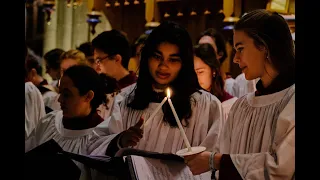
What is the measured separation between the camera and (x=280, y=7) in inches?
166

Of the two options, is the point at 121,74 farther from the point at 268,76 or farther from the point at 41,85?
the point at 268,76

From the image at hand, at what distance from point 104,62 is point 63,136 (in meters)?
0.71

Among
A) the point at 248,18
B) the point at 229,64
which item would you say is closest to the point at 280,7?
the point at 229,64

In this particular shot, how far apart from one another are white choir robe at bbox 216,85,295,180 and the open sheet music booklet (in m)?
0.17

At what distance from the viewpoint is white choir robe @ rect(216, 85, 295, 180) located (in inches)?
70.7

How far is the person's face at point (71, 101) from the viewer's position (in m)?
3.13

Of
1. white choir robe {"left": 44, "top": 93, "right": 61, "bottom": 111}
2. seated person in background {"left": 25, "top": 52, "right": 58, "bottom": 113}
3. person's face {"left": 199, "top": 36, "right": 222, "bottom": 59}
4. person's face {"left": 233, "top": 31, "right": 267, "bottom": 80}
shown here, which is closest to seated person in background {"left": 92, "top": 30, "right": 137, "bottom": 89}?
person's face {"left": 199, "top": 36, "right": 222, "bottom": 59}

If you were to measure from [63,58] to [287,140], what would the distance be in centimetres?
295

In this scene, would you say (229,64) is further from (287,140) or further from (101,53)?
(287,140)

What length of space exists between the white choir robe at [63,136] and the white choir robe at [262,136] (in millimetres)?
893

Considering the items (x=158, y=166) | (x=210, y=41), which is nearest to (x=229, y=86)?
(x=210, y=41)

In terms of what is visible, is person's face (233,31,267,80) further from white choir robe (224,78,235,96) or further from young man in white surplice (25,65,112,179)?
white choir robe (224,78,235,96)

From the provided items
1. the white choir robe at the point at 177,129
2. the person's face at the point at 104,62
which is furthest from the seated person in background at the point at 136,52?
the white choir robe at the point at 177,129

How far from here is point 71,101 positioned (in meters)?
3.14
